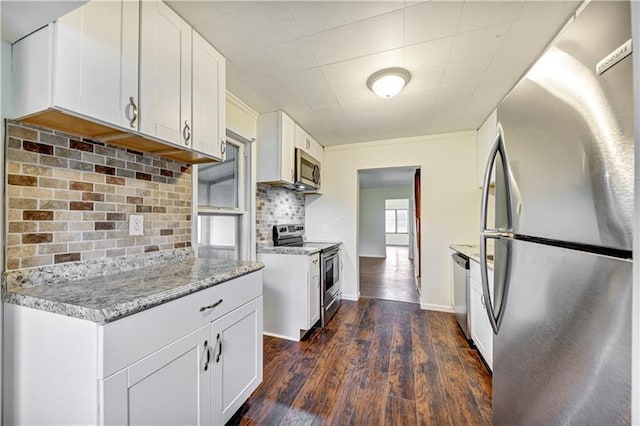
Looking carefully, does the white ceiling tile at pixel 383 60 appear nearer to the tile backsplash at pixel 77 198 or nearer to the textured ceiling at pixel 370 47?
the textured ceiling at pixel 370 47

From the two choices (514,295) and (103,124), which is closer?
(514,295)

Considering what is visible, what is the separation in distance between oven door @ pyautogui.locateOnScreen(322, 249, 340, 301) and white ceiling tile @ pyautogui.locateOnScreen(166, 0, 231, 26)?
2.24 meters

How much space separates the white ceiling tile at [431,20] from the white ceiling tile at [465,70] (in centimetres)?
41

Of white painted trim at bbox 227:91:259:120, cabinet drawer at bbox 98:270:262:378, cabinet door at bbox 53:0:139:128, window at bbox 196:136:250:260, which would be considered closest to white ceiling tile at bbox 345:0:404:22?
cabinet door at bbox 53:0:139:128

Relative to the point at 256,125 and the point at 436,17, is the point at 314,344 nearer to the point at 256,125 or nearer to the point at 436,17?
the point at 256,125

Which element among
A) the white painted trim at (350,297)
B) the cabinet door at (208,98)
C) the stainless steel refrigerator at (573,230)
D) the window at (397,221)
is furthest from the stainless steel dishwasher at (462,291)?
the window at (397,221)

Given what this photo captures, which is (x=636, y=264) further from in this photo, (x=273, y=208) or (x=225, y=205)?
(x=273, y=208)

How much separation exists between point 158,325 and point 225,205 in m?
1.60

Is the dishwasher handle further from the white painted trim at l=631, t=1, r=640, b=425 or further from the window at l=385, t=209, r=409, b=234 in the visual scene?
the window at l=385, t=209, r=409, b=234

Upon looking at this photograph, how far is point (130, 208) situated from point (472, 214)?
11.7 feet

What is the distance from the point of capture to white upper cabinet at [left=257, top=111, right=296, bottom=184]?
266cm

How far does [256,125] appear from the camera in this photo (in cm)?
274

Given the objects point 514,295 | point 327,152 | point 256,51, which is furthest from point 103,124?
point 327,152

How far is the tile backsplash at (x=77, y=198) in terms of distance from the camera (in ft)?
3.36
